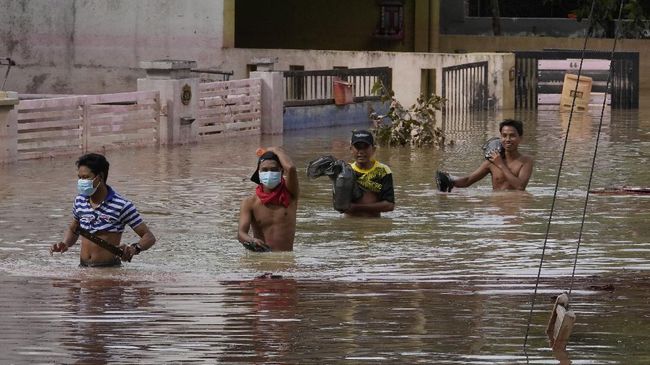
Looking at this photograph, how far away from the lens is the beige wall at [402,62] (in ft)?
113

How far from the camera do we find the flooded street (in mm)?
9414

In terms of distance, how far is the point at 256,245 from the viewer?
13.4m

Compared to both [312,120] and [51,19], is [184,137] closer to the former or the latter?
[312,120]

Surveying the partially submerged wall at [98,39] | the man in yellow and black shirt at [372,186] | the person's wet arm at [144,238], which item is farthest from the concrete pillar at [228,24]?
the person's wet arm at [144,238]

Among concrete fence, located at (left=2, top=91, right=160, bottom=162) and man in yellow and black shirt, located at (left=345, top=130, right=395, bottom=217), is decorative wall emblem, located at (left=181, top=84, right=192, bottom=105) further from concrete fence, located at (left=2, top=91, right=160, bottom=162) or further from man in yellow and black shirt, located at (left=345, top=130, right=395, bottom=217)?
man in yellow and black shirt, located at (left=345, top=130, right=395, bottom=217)

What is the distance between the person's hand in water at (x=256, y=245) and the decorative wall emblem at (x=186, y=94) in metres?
13.6

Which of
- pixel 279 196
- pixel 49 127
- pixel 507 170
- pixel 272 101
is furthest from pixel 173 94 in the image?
pixel 279 196

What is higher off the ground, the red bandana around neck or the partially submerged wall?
the partially submerged wall

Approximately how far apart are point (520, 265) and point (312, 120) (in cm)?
1818

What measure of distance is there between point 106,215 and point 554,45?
3053 centimetres

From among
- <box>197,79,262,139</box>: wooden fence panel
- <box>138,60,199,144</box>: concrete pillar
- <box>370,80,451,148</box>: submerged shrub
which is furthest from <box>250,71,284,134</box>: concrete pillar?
<box>370,80,451,148</box>: submerged shrub

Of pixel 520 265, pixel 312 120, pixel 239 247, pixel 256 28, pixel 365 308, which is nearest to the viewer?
pixel 365 308

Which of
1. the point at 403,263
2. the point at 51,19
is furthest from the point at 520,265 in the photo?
the point at 51,19

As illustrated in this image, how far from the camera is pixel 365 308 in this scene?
10727mm
